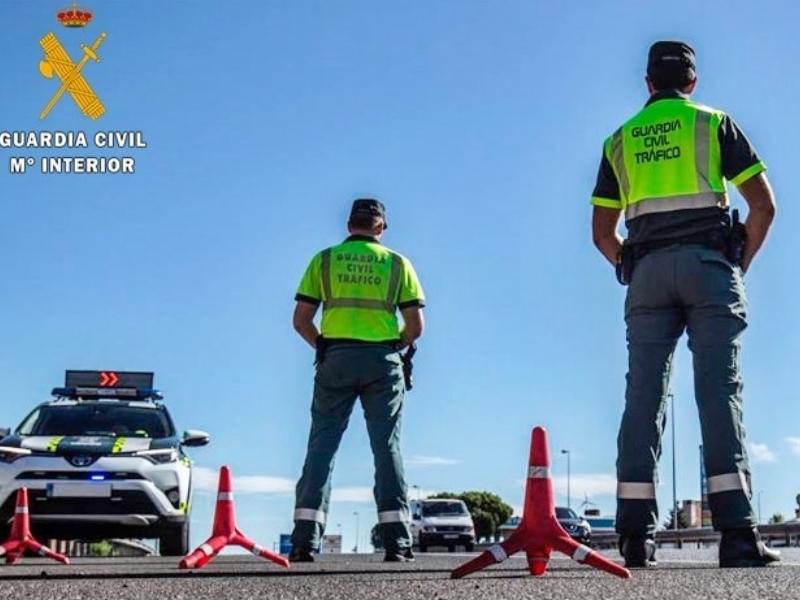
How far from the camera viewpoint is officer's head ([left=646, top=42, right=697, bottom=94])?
6.61 meters

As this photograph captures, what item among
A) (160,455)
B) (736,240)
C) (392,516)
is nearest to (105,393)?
(160,455)

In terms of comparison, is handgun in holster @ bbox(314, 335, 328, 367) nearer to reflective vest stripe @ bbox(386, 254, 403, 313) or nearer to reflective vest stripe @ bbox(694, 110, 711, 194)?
reflective vest stripe @ bbox(386, 254, 403, 313)

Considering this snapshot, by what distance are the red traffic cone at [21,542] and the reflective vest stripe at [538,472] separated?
13.3 feet

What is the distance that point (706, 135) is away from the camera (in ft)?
21.0

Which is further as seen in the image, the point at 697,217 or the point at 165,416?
the point at 165,416

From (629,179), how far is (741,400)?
1224 millimetres

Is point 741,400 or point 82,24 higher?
point 82,24

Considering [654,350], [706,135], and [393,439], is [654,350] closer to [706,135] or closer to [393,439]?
[706,135]

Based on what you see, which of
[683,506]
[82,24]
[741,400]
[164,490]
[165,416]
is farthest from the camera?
[683,506]

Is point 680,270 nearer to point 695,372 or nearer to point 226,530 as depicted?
point 695,372

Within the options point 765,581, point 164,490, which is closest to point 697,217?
point 765,581

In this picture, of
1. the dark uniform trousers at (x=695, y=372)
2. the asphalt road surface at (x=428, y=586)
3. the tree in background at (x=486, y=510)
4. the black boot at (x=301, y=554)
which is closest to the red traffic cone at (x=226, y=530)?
the black boot at (x=301, y=554)

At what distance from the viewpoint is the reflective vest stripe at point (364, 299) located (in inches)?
332

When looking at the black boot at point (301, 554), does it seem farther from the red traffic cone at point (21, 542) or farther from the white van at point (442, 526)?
the white van at point (442, 526)
